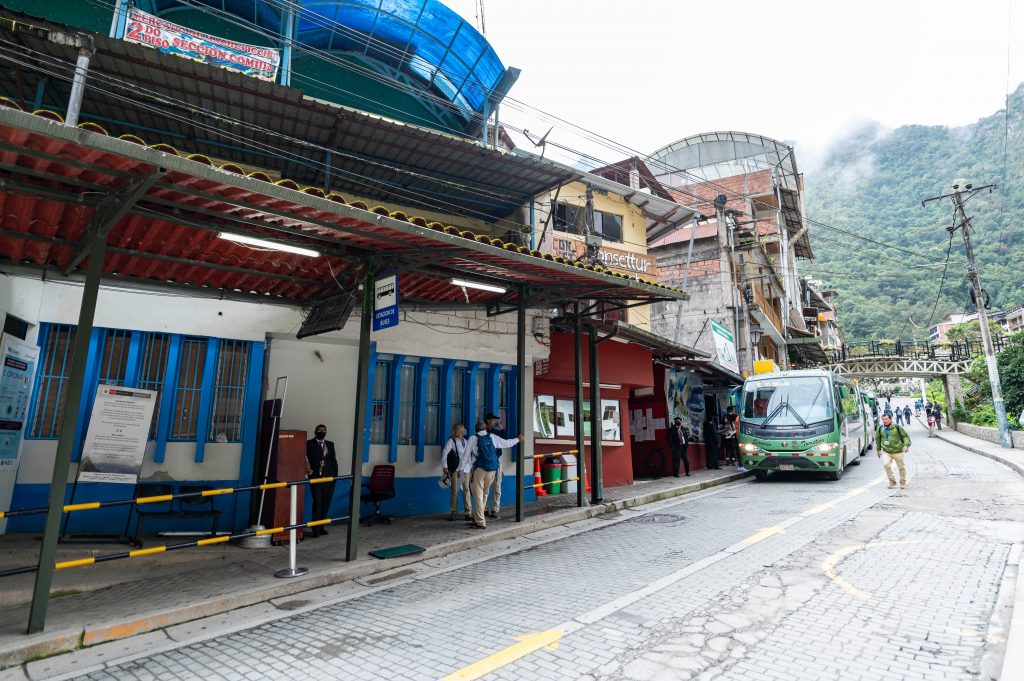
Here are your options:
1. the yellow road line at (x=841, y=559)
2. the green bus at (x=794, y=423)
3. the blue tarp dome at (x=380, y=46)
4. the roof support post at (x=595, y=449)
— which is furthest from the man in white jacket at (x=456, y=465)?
the green bus at (x=794, y=423)

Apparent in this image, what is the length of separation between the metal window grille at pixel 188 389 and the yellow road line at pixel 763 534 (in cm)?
894

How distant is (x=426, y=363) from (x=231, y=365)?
3.61 metres

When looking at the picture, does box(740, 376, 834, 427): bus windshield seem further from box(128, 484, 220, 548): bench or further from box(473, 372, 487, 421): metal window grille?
box(128, 484, 220, 548): bench

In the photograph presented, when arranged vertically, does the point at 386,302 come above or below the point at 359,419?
above

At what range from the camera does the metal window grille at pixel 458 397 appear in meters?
11.5

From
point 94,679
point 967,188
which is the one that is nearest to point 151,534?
point 94,679

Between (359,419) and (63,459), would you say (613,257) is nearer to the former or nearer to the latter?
(359,419)

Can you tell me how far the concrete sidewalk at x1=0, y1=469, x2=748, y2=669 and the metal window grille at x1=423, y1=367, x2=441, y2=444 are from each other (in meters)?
1.89

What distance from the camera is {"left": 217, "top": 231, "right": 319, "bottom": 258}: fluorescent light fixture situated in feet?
20.0

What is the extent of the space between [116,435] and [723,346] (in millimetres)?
20512

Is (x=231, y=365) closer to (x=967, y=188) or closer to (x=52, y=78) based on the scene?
(x=52, y=78)

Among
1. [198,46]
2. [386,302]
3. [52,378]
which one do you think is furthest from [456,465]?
[198,46]

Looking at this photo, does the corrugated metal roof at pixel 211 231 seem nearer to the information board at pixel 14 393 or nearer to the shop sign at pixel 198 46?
the information board at pixel 14 393

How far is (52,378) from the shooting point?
8.02 metres
